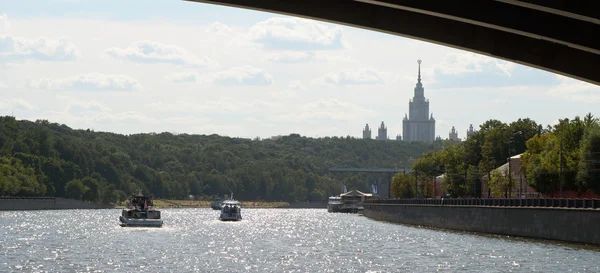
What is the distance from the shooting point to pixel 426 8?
2673 cm

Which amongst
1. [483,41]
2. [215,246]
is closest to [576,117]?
[215,246]

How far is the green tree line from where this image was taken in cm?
11294

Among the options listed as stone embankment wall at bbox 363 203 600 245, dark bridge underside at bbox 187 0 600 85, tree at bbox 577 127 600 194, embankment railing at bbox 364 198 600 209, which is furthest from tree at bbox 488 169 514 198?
dark bridge underside at bbox 187 0 600 85

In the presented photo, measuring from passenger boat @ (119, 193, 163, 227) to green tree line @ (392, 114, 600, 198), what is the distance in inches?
1464

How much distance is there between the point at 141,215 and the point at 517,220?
128 feet

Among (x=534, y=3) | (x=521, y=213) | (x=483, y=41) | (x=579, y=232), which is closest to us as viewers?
(x=534, y=3)

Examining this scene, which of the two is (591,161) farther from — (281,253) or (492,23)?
(492,23)

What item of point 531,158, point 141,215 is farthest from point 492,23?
point 531,158

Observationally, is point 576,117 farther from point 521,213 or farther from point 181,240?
point 181,240

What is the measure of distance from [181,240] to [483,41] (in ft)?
203

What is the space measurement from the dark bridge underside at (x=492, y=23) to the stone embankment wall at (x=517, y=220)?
47.5m

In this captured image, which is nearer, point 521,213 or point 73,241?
point 73,241

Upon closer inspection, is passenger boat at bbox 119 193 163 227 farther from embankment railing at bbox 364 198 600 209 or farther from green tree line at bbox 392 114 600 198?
green tree line at bbox 392 114 600 198

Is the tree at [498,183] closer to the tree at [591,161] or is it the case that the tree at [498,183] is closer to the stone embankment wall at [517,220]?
the stone embankment wall at [517,220]
